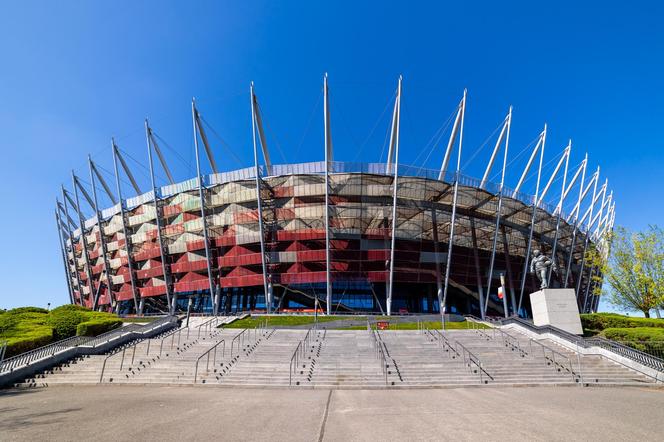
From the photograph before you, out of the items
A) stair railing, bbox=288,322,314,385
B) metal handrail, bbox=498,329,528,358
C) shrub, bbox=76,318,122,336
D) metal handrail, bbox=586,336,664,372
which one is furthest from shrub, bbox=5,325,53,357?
metal handrail, bbox=586,336,664,372

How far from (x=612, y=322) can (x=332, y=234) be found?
31.4 metres

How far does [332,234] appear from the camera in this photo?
155 ft

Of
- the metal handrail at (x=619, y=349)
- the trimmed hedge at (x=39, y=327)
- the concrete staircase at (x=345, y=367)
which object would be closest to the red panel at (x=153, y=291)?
the trimmed hedge at (x=39, y=327)

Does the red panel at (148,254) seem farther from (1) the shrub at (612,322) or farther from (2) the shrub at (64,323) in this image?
(1) the shrub at (612,322)

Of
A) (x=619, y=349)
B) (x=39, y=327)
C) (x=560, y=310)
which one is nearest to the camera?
(x=619, y=349)

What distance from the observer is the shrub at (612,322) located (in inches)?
998

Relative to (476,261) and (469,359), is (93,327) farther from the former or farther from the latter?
(476,261)

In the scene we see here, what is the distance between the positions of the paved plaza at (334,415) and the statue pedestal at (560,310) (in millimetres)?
12934

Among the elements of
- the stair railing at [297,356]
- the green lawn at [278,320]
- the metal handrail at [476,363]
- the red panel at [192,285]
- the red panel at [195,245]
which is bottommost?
the green lawn at [278,320]

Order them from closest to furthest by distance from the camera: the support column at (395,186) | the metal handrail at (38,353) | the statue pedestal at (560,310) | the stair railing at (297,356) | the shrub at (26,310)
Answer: the stair railing at (297,356), the metal handrail at (38,353), the statue pedestal at (560,310), the shrub at (26,310), the support column at (395,186)

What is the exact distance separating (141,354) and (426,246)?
1519 inches

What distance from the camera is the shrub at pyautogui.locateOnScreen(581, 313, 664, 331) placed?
25.4m

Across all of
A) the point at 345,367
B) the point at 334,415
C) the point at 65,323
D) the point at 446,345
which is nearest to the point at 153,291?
the point at 65,323

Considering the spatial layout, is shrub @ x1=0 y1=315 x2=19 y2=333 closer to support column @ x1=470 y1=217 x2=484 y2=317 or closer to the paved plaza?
the paved plaza
